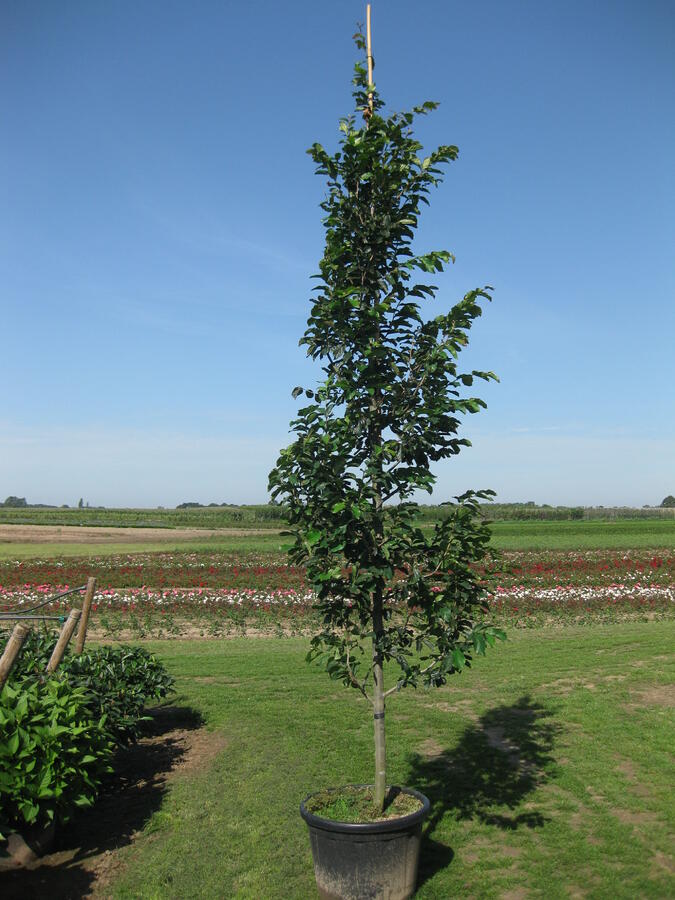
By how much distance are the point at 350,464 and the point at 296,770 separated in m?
4.65

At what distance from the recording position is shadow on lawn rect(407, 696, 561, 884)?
22.6 feet

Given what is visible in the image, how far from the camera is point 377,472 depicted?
5.40 meters

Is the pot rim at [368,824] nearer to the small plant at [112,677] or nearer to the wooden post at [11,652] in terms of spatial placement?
the wooden post at [11,652]

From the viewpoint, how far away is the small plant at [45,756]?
17.8 feet

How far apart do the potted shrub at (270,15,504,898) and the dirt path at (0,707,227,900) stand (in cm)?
213

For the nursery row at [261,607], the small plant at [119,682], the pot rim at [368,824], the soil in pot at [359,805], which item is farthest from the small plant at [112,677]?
the nursery row at [261,607]

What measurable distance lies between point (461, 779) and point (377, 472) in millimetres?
4581

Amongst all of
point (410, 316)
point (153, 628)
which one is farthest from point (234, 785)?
point (153, 628)

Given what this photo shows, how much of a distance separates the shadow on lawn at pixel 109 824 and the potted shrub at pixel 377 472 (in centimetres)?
216

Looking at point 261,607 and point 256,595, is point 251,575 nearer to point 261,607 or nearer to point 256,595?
point 256,595

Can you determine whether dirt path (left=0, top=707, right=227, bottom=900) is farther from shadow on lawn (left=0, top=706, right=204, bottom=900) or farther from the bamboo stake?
the bamboo stake

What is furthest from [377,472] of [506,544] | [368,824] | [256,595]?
[506,544]

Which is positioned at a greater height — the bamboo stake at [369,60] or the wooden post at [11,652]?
the bamboo stake at [369,60]

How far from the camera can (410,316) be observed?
582 cm
